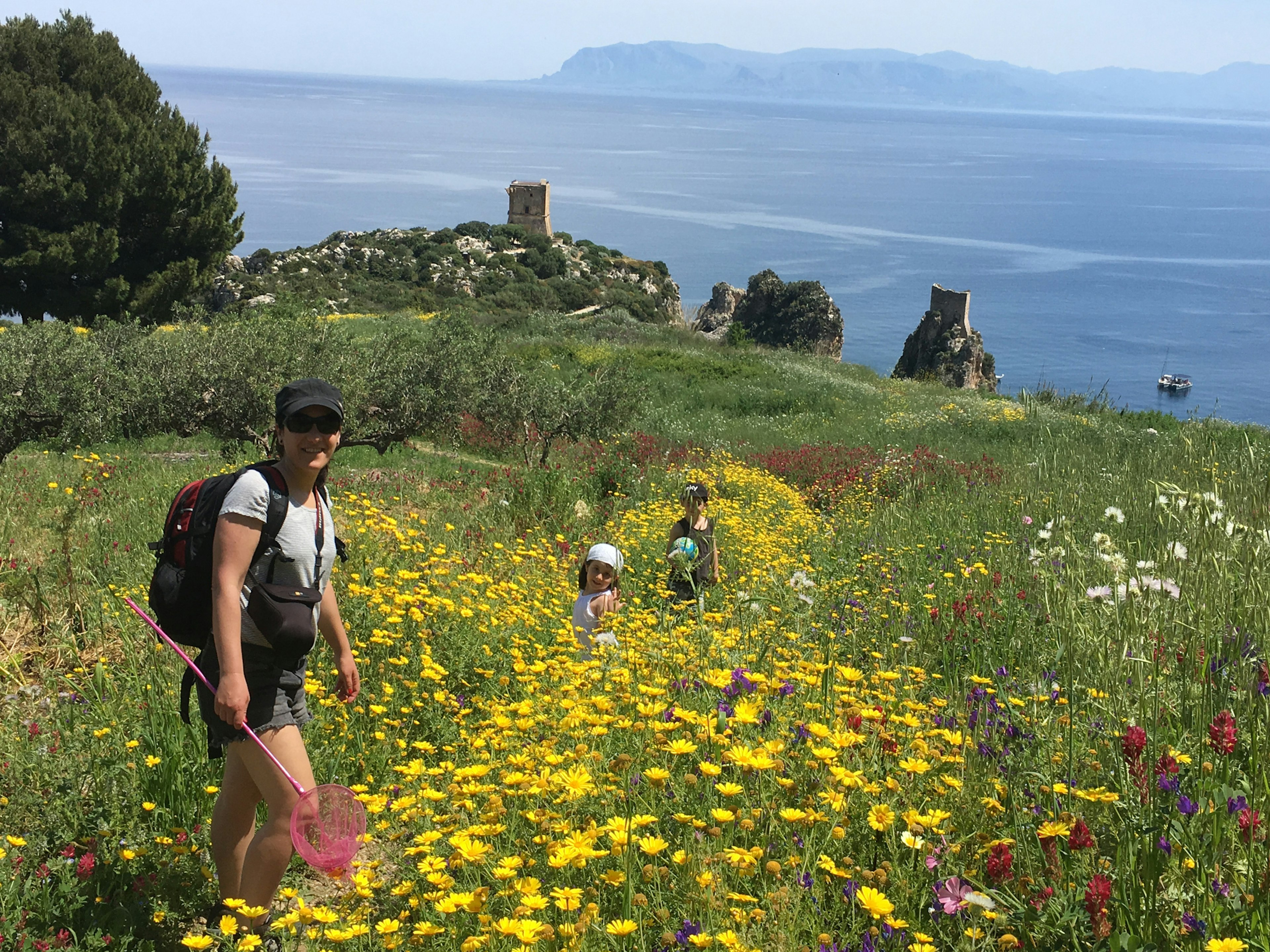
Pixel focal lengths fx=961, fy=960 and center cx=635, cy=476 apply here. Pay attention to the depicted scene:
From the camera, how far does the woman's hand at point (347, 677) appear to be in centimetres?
424

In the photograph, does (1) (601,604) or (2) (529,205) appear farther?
(2) (529,205)

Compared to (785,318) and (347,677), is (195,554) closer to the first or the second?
(347,677)

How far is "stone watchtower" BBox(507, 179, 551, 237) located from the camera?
285ft

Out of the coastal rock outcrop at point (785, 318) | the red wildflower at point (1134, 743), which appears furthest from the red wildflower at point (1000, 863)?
the coastal rock outcrop at point (785, 318)

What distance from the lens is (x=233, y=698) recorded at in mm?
3385

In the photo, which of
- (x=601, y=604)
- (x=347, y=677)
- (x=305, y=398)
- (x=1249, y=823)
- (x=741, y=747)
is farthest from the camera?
(x=601, y=604)

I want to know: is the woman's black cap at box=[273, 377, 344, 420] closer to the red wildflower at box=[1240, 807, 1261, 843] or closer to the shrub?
the red wildflower at box=[1240, 807, 1261, 843]

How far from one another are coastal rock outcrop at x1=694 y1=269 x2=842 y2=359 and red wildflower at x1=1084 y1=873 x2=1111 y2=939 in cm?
6121

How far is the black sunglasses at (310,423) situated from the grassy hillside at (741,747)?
1356 millimetres

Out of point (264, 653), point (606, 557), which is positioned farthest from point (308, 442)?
point (606, 557)

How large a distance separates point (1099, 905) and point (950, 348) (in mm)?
61507

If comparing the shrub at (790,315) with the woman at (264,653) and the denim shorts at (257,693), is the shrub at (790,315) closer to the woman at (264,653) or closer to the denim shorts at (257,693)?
the woman at (264,653)

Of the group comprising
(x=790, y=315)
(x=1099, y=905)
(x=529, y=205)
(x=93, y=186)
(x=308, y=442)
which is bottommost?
(x=790, y=315)

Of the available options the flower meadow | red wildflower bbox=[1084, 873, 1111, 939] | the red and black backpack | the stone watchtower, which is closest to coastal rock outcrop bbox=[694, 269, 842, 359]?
the stone watchtower
